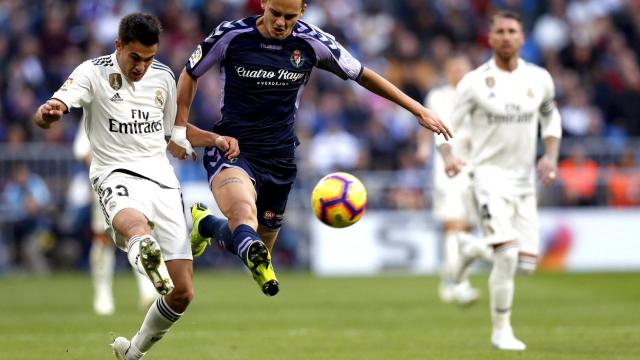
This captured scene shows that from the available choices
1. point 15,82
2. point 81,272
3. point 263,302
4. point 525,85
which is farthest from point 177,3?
point 525,85

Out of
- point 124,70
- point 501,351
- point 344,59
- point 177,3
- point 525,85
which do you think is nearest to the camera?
point 124,70

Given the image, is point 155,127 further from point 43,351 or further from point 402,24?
point 402,24

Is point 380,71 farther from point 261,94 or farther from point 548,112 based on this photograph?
point 261,94

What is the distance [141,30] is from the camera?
885cm

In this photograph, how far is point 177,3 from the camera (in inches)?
1037

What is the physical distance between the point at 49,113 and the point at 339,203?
2417mm

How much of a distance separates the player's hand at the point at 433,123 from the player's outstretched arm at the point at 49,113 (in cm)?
268

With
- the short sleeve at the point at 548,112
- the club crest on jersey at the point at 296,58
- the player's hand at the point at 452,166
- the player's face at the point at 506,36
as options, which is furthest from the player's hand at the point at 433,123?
the short sleeve at the point at 548,112

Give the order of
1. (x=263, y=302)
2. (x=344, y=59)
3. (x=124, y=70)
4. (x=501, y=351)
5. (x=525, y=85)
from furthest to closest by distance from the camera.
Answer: (x=263, y=302) < (x=525, y=85) < (x=501, y=351) < (x=344, y=59) < (x=124, y=70)

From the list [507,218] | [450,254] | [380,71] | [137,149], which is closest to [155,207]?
[137,149]

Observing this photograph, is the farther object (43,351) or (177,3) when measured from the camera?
(177,3)

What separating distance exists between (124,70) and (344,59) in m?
Result: 1.75

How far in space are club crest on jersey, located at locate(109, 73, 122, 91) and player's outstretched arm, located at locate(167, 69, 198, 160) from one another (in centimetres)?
61

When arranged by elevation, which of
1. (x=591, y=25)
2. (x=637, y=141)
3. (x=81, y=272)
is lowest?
(x=81, y=272)
